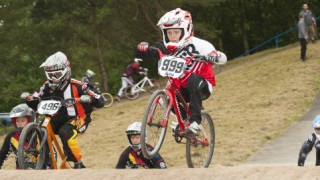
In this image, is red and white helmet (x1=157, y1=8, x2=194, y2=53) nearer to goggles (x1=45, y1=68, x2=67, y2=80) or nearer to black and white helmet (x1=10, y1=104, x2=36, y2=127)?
goggles (x1=45, y1=68, x2=67, y2=80)

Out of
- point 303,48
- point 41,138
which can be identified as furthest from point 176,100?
point 303,48

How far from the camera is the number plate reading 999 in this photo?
6.84m

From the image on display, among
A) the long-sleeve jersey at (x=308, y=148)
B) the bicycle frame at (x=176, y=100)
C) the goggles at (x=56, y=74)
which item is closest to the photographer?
the bicycle frame at (x=176, y=100)

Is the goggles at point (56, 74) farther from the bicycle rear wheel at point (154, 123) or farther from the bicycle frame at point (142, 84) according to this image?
the bicycle frame at point (142, 84)

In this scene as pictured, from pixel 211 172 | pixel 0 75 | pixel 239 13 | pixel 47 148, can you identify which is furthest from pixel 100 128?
pixel 239 13

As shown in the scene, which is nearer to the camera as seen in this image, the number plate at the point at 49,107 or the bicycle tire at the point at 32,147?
the bicycle tire at the point at 32,147

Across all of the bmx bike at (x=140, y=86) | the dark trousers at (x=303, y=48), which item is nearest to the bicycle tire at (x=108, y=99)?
the bmx bike at (x=140, y=86)

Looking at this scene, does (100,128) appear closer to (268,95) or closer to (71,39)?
(268,95)

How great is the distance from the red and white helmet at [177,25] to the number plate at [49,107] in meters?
1.75

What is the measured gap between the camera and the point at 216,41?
42500 millimetres

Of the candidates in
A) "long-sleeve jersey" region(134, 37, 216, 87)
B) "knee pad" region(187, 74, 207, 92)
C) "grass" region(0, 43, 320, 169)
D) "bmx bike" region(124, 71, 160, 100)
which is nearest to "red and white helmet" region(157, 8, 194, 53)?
"long-sleeve jersey" region(134, 37, 216, 87)

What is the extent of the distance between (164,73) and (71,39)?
2290 cm

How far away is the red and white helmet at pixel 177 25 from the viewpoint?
705 centimetres

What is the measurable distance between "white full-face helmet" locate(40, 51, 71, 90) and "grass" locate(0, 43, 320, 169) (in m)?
6.83
